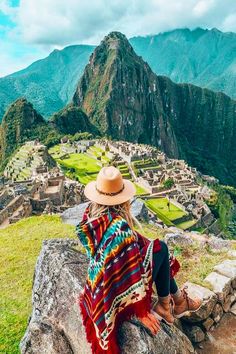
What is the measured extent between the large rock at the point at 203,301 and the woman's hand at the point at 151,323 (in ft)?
3.14

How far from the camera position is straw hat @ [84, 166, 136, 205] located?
10.7 ft

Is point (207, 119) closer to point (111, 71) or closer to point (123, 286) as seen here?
point (111, 71)

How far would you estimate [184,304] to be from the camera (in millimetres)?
3986

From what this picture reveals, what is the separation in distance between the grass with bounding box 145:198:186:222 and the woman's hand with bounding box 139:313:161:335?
2506 cm

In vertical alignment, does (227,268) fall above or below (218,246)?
above

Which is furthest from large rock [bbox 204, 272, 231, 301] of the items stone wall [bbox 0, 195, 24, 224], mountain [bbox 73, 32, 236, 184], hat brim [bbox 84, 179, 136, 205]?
mountain [bbox 73, 32, 236, 184]

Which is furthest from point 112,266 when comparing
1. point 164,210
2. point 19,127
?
point 19,127

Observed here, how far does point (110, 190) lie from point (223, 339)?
237 centimetres

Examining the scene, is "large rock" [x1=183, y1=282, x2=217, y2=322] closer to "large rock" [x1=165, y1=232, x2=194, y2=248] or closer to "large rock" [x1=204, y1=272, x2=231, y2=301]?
"large rock" [x1=204, y1=272, x2=231, y2=301]

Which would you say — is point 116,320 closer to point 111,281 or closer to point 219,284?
point 111,281

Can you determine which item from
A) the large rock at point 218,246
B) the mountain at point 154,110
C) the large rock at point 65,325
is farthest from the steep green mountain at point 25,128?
the large rock at point 65,325

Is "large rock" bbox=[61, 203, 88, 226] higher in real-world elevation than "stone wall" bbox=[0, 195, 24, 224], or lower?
higher

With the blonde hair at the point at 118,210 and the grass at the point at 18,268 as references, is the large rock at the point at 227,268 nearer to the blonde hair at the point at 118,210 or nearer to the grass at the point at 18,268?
the blonde hair at the point at 118,210

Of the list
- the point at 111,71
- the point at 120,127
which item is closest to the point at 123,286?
the point at 120,127
